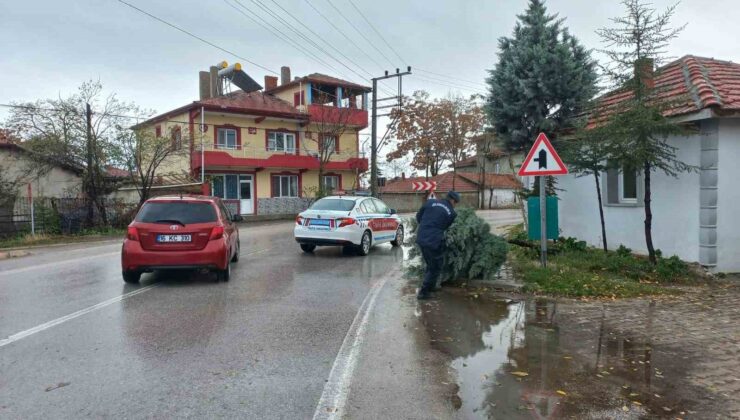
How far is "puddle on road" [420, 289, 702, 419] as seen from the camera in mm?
4148

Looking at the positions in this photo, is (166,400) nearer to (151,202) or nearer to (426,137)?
(151,202)

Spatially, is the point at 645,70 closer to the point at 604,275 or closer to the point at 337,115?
the point at 604,275

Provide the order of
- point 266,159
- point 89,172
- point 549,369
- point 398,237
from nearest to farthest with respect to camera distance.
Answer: point 549,369 → point 398,237 → point 89,172 → point 266,159

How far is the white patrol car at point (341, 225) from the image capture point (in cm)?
1341

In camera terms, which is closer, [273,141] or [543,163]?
[543,163]

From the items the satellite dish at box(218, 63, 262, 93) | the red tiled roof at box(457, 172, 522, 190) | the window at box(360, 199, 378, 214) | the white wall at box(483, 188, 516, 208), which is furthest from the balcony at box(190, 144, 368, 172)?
the window at box(360, 199, 378, 214)

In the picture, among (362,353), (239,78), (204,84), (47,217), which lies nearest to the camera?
(362,353)

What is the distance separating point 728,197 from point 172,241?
9885mm

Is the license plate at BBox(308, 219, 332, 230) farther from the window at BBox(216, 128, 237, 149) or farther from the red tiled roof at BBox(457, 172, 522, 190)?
the red tiled roof at BBox(457, 172, 522, 190)

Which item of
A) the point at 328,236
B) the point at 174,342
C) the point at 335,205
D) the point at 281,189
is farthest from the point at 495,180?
the point at 174,342

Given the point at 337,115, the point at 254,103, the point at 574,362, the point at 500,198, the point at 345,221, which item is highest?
the point at 254,103

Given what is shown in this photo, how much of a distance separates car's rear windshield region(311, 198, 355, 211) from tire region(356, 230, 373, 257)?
84 cm

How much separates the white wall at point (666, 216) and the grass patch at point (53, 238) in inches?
747

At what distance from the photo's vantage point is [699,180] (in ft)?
31.3
